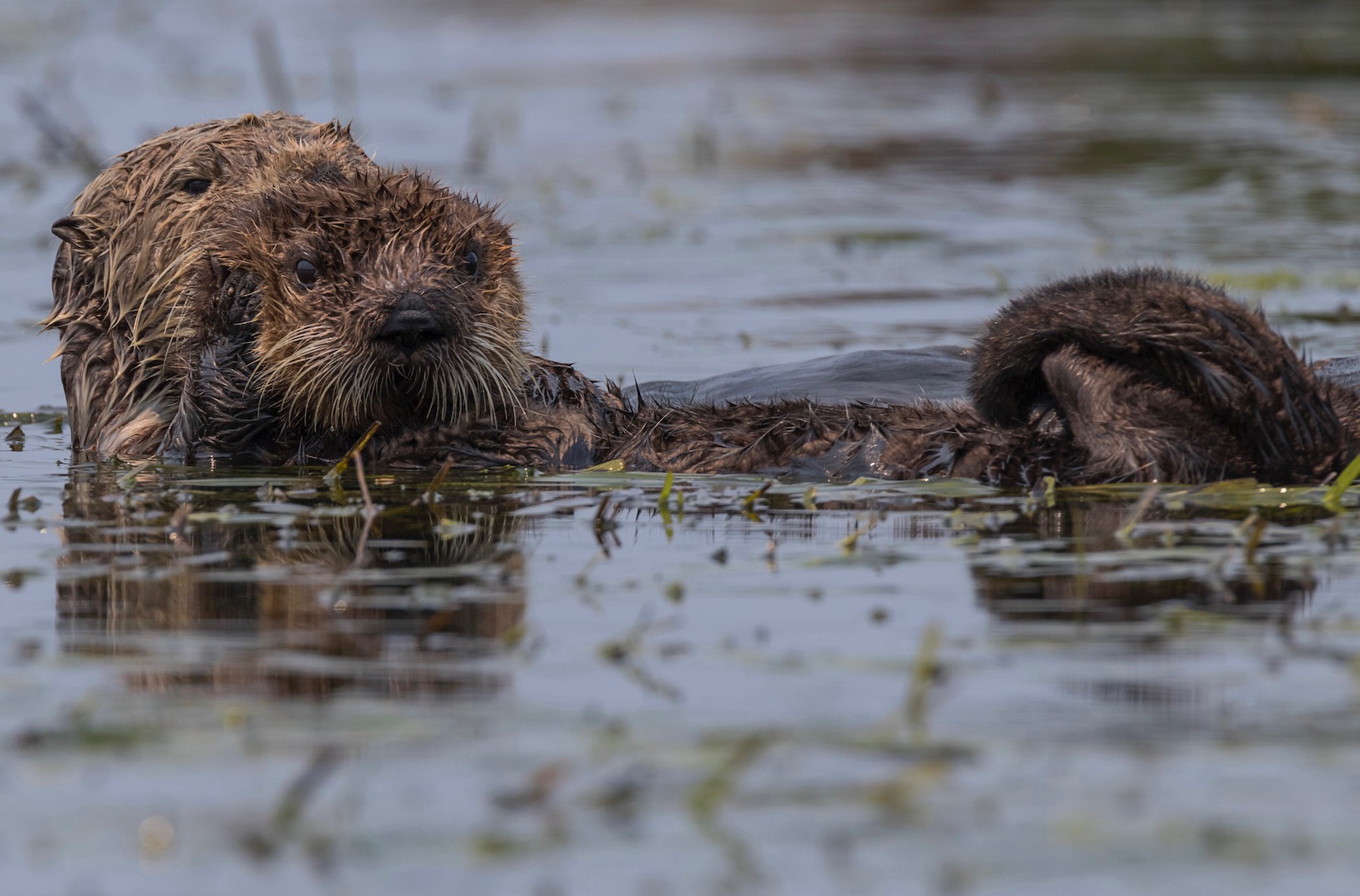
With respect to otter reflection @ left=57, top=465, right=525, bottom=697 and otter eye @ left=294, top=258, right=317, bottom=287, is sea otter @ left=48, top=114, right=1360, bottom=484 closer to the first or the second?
otter eye @ left=294, top=258, right=317, bottom=287

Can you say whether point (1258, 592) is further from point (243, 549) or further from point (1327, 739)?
point (243, 549)

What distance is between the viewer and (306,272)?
4703 mm

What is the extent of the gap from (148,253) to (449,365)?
46.8 inches

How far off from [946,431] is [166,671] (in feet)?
7.24

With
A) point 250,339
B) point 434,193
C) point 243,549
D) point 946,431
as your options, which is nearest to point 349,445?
point 250,339

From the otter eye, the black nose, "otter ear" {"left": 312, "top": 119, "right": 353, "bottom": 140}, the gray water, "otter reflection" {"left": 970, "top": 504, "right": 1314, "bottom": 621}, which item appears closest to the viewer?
the gray water

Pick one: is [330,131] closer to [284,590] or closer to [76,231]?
[76,231]

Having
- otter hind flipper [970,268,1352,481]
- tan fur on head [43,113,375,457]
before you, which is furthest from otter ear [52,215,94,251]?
otter hind flipper [970,268,1352,481]

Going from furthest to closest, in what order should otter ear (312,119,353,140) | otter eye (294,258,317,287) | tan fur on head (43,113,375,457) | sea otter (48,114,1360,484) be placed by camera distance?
1. otter ear (312,119,353,140)
2. tan fur on head (43,113,375,457)
3. otter eye (294,258,317,287)
4. sea otter (48,114,1360,484)

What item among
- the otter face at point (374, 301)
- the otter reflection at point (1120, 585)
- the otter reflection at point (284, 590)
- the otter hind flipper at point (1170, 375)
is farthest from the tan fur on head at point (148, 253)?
the otter reflection at point (1120, 585)

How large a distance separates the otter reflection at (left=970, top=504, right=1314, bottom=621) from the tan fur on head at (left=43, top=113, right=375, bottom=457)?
2286 mm

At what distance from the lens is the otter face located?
4586mm

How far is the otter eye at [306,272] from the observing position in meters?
4.70

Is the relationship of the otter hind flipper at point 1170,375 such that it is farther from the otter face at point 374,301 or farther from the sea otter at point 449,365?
the otter face at point 374,301
